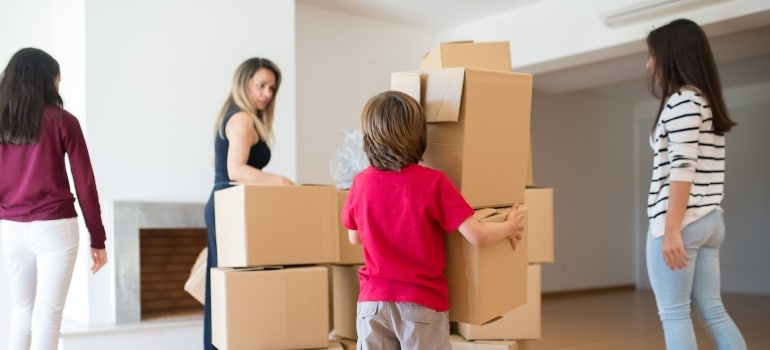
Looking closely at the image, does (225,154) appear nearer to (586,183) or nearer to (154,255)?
(154,255)

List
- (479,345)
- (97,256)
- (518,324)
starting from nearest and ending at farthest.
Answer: (97,256)
(479,345)
(518,324)

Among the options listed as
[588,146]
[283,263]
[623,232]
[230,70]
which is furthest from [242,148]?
[623,232]

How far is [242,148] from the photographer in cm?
234

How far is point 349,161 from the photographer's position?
2.99 metres

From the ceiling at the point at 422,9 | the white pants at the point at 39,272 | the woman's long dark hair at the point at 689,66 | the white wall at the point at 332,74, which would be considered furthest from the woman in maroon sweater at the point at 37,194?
the ceiling at the point at 422,9

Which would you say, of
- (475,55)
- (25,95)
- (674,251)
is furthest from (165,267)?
(674,251)

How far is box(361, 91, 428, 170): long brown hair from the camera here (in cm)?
158

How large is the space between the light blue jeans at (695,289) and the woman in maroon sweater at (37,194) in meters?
1.68

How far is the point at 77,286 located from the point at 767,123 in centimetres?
604

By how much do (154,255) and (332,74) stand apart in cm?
158

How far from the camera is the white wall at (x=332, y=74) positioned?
432 centimetres

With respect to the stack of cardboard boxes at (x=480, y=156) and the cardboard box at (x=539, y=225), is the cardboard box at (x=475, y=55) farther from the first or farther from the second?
the cardboard box at (x=539, y=225)

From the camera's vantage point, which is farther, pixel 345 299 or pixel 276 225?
pixel 345 299

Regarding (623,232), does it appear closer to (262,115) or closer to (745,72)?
(745,72)
